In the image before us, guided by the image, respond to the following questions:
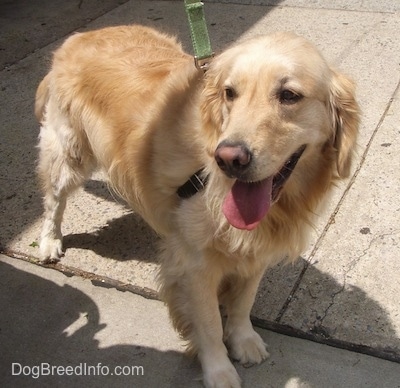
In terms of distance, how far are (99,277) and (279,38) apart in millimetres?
1980

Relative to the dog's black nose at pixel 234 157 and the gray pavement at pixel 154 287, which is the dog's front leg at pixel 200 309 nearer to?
the gray pavement at pixel 154 287

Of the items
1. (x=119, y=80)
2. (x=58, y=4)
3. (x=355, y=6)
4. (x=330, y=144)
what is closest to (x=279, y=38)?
(x=330, y=144)

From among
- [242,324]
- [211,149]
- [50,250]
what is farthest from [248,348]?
[50,250]

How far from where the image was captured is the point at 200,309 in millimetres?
2922

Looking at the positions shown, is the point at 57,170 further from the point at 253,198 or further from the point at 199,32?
the point at 253,198

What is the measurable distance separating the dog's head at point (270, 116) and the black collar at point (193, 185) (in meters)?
0.17

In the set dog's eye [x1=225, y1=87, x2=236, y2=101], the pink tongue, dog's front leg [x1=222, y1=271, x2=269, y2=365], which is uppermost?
dog's eye [x1=225, y1=87, x2=236, y2=101]

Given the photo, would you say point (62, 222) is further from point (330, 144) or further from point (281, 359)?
point (330, 144)

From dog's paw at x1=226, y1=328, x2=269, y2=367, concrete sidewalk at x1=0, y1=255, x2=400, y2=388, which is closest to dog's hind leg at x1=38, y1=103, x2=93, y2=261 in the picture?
concrete sidewalk at x1=0, y1=255, x2=400, y2=388

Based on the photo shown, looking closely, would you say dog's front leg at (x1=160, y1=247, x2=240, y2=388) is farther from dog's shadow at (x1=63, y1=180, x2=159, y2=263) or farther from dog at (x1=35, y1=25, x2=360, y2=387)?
dog's shadow at (x1=63, y1=180, x2=159, y2=263)

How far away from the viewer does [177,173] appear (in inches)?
113

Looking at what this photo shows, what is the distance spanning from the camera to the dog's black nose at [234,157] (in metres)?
2.22

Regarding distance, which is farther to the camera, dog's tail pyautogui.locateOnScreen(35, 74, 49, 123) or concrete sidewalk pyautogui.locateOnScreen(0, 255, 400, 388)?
dog's tail pyautogui.locateOnScreen(35, 74, 49, 123)

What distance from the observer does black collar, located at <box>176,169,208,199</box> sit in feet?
8.93
